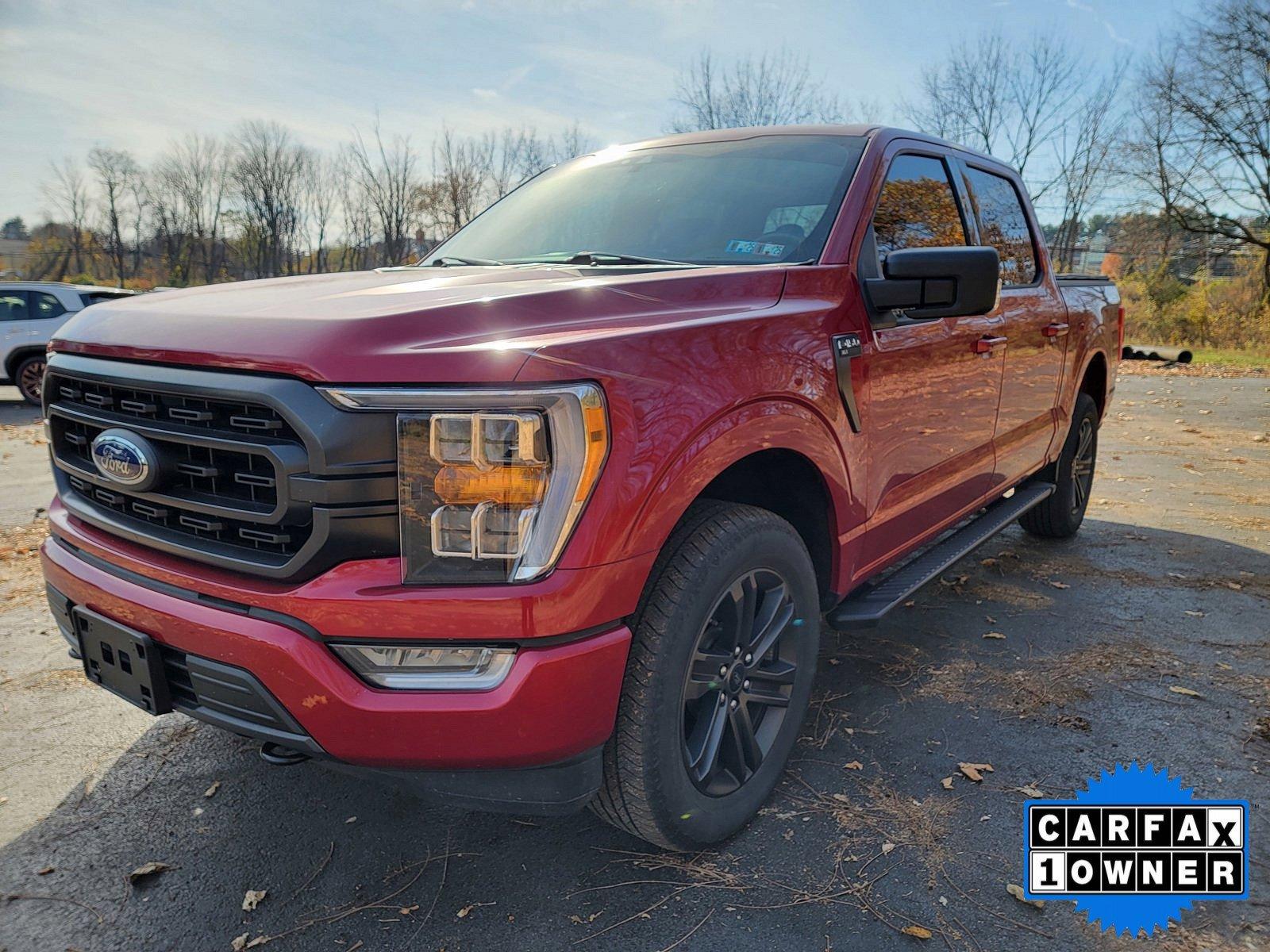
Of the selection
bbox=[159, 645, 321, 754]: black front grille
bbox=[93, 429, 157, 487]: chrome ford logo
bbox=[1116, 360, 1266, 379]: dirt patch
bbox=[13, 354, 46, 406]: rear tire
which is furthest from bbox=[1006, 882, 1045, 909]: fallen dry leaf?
bbox=[1116, 360, 1266, 379]: dirt patch

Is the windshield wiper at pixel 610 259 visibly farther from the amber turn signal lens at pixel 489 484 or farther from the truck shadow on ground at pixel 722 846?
the truck shadow on ground at pixel 722 846

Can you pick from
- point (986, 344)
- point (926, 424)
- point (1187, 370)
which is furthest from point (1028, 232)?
point (1187, 370)

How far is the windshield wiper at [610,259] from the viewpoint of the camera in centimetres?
262

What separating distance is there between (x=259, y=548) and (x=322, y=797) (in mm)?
1086

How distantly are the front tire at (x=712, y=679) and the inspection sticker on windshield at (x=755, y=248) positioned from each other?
0.87 metres

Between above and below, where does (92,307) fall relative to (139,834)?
above

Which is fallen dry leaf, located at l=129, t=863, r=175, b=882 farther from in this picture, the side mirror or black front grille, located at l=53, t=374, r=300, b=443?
the side mirror

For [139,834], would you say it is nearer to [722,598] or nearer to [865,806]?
[722,598]

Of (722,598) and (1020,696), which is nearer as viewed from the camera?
(722,598)

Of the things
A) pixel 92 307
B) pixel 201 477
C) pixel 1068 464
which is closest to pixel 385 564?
pixel 201 477

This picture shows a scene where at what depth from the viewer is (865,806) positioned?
8.07 ft

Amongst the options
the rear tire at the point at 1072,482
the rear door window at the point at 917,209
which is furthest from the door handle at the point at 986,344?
the rear tire at the point at 1072,482

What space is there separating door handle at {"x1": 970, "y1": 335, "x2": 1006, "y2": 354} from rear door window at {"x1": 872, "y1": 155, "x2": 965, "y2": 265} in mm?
407

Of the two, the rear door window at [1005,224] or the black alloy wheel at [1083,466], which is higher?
the rear door window at [1005,224]
